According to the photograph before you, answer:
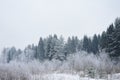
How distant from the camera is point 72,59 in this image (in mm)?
26672

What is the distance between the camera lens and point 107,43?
2619cm

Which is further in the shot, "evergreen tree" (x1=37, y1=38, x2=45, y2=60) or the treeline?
"evergreen tree" (x1=37, y1=38, x2=45, y2=60)

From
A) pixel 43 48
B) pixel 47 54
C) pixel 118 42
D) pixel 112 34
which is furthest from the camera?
pixel 43 48

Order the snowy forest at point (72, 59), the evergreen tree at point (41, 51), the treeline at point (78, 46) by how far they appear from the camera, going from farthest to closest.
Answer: the evergreen tree at point (41, 51) → the treeline at point (78, 46) → the snowy forest at point (72, 59)

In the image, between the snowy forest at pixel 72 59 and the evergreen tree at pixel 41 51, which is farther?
the evergreen tree at pixel 41 51

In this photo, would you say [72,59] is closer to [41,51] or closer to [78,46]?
[78,46]

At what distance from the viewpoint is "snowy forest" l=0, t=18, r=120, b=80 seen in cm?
1122

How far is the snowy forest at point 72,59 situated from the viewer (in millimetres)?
11223

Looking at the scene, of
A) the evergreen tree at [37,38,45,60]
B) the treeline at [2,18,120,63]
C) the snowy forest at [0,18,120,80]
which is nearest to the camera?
the snowy forest at [0,18,120,80]

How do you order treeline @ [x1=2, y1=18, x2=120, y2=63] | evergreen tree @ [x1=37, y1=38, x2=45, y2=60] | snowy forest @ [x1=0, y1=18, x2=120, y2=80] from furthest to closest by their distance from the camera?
1. evergreen tree @ [x1=37, y1=38, x2=45, y2=60]
2. treeline @ [x1=2, y1=18, x2=120, y2=63]
3. snowy forest @ [x1=0, y1=18, x2=120, y2=80]

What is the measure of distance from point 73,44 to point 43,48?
817 centimetres

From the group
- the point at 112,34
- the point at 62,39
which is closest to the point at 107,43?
the point at 112,34

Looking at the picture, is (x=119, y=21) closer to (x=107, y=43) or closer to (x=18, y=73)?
(x=107, y=43)

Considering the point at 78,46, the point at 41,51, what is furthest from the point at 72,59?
the point at 41,51
